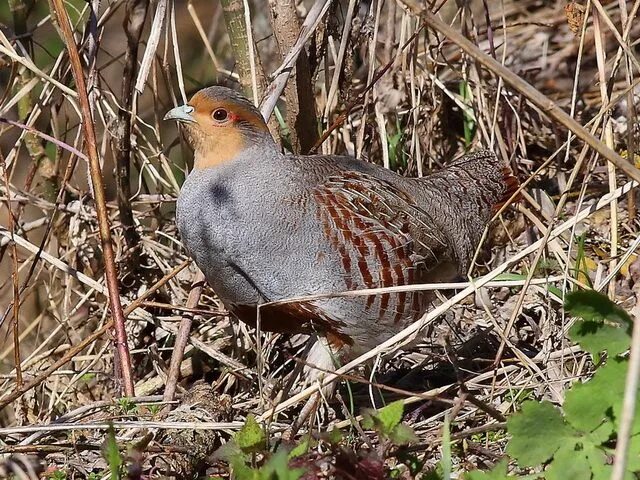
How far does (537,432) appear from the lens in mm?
2342

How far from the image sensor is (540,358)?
11.9 feet

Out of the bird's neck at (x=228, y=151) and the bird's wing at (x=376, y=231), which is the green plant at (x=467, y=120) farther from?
the bird's neck at (x=228, y=151)

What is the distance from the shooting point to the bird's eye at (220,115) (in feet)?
11.5

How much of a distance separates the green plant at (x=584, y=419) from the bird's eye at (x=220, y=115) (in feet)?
5.49

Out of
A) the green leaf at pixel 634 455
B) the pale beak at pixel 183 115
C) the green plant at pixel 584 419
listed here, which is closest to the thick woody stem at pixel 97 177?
the pale beak at pixel 183 115

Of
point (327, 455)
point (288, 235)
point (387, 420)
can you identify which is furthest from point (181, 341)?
point (387, 420)

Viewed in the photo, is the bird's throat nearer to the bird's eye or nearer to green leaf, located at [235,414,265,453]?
the bird's eye

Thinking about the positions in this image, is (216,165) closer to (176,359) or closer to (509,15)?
(176,359)

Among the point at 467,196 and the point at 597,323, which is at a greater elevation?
the point at 597,323

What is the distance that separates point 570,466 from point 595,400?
0.57 ft

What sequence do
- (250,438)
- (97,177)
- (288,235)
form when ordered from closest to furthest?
(250,438) → (97,177) → (288,235)

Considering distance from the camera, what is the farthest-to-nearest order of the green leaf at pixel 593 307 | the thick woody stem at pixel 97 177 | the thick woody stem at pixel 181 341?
the thick woody stem at pixel 181 341, the thick woody stem at pixel 97 177, the green leaf at pixel 593 307

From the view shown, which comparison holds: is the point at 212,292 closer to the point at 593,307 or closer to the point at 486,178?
Answer: the point at 486,178

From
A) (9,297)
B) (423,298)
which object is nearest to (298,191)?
(423,298)
